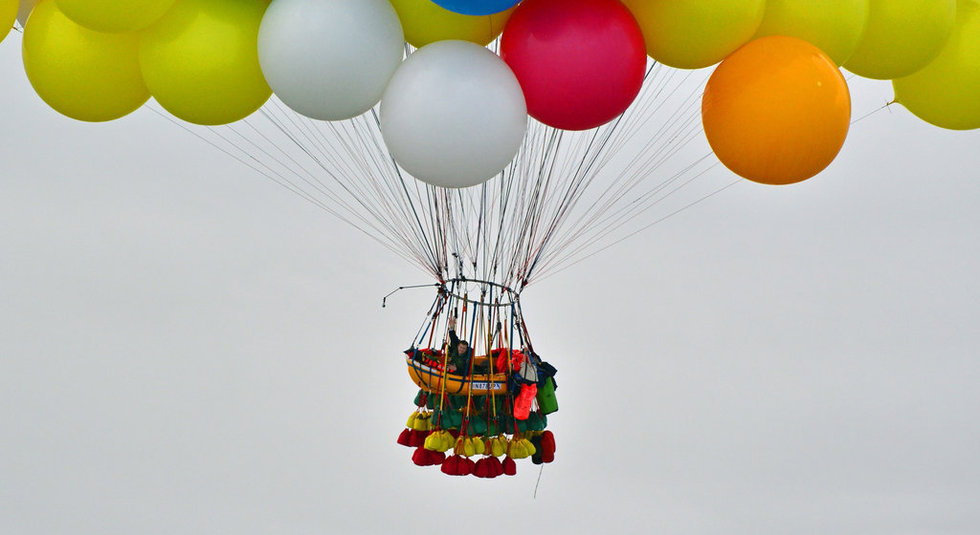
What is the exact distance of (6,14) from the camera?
439 cm

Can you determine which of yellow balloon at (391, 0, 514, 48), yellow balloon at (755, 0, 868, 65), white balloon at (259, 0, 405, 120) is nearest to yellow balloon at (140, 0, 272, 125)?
white balloon at (259, 0, 405, 120)

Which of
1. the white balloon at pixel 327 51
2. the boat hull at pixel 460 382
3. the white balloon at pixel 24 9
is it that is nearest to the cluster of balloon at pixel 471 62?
the white balloon at pixel 327 51

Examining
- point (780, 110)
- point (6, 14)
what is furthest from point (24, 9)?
point (780, 110)

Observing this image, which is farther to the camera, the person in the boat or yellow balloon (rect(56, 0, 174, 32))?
the person in the boat

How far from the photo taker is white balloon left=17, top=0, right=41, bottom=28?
477 centimetres

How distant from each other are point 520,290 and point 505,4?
200 centimetres

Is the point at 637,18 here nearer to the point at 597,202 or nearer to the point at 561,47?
the point at 561,47

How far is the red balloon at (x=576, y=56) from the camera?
4059 millimetres

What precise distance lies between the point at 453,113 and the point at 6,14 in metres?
1.67

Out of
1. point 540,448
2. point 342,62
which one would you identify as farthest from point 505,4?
point 540,448

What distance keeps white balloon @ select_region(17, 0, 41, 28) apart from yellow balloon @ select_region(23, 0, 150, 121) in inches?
7.7

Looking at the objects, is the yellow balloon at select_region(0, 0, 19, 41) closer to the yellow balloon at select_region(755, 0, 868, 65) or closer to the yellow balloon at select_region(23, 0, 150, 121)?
the yellow balloon at select_region(23, 0, 150, 121)

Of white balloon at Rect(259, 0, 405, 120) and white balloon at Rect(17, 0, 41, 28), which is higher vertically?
white balloon at Rect(17, 0, 41, 28)

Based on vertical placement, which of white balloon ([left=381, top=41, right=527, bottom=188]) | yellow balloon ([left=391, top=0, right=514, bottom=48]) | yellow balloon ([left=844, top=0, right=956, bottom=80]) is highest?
yellow balloon ([left=844, top=0, right=956, bottom=80])
